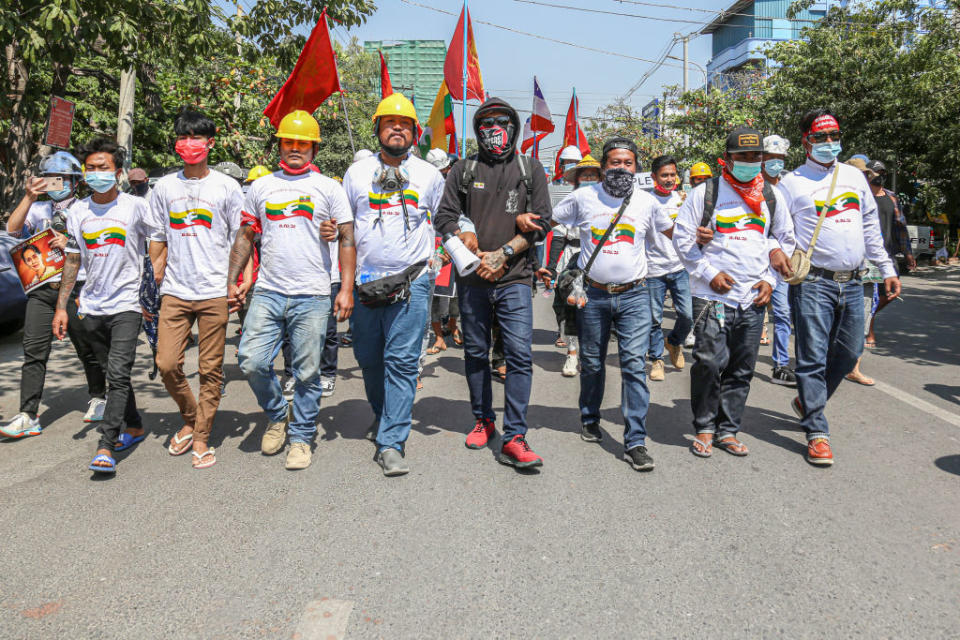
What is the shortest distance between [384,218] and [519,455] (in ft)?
5.36

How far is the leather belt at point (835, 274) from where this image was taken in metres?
4.72

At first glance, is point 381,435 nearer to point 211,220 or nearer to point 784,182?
point 211,220

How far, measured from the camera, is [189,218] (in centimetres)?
448

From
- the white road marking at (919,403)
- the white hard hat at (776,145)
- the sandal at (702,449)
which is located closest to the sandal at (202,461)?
the sandal at (702,449)

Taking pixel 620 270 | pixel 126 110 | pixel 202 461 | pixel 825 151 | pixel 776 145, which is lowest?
pixel 202 461

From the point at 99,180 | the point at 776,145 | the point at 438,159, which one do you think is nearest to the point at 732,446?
the point at 776,145

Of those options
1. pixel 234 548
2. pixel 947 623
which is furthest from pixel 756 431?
pixel 234 548

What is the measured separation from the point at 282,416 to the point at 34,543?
1.66 meters

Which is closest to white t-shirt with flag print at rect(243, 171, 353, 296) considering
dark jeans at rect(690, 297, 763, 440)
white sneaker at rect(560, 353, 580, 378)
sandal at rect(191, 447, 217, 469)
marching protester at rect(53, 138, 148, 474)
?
marching protester at rect(53, 138, 148, 474)

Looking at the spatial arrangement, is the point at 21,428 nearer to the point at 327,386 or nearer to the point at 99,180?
the point at 99,180

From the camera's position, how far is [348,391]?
6562mm

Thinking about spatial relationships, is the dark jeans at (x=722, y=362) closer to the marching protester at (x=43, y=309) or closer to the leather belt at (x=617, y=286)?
the leather belt at (x=617, y=286)

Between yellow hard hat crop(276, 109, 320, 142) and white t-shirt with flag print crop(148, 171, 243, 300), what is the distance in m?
0.47

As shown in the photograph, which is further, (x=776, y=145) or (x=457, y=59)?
(x=457, y=59)
